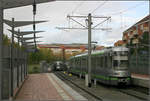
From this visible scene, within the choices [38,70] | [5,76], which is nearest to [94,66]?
[5,76]

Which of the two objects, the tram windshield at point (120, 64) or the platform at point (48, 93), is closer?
the platform at point (48, 93)

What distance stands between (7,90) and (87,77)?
9.28m

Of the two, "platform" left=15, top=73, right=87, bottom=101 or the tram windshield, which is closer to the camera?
"platform" left=15, top=73, right=87, bottom=101

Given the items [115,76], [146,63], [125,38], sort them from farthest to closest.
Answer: [125,38], [146,63], [115,76]

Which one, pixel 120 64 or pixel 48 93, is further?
pixel 120 64

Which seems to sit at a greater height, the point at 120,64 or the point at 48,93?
the point at 120,64

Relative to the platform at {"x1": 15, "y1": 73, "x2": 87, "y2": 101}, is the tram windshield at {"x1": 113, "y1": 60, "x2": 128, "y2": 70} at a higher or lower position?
higher

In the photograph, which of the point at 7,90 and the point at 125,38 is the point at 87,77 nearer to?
the point at 7,90

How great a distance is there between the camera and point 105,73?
59.8 ft

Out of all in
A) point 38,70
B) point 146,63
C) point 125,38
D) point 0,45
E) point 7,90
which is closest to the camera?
point 0,45

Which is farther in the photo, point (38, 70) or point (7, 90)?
point (38, 70)

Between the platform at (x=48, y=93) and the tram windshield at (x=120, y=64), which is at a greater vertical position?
the tram windshield at (x=120, y=64)

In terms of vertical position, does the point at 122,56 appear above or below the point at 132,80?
above

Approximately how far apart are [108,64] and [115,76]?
108 cm
